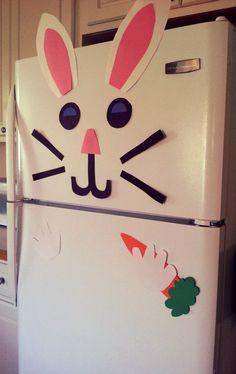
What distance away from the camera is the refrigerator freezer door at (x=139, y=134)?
695 mm

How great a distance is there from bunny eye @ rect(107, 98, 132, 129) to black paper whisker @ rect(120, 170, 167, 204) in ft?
0.42

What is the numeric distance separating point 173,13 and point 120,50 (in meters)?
0.44

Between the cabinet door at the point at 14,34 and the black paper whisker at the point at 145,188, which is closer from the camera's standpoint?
the black paper whisker at the point at 145,188

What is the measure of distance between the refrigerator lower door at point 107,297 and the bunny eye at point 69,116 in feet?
0.83

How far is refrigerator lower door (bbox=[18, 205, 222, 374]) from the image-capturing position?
29.0 inches

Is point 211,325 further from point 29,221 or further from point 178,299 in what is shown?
point 29,221

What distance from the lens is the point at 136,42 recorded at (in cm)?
78

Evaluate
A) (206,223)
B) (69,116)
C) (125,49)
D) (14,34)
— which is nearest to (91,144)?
(69,116)

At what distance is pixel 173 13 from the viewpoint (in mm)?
1099

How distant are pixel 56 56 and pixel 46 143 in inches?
10.1

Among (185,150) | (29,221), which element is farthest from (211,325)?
(29,221)

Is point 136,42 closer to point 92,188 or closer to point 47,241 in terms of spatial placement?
point 92,188

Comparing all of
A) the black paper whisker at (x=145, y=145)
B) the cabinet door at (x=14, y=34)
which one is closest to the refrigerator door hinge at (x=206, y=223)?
the black paper whisker at (x=145, y=145)

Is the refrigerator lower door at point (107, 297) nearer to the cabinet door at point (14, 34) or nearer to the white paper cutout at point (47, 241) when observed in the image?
the white paper cutout at point (47, 241)
